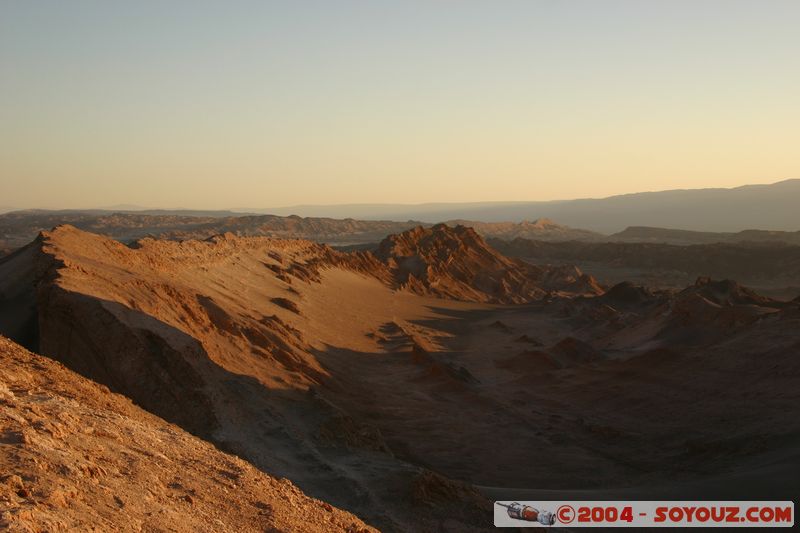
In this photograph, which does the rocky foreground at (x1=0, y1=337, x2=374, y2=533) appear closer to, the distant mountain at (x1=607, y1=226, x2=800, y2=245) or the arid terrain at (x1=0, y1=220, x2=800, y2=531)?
the arid terrain at (x1=0, y1=220, x2=800, y2=531)

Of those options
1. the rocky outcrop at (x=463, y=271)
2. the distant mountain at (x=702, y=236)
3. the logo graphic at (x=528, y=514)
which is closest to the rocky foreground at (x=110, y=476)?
the logo graphic at (x=528, y=514)

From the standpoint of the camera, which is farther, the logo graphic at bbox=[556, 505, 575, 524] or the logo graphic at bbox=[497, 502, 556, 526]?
the logo graphic at bbox=[556, 505, 575, 524]

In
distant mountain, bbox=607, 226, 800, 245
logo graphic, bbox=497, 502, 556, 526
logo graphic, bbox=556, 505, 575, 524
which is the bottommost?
logo graphic, bbox=556, 505, 575, 524

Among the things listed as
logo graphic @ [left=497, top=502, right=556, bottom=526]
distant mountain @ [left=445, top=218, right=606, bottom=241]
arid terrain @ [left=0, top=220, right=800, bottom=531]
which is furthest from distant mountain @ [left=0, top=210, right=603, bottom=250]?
logo graphic @ [left=497, top=502, right=556, bottom=526]

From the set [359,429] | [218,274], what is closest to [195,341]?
[359,429]

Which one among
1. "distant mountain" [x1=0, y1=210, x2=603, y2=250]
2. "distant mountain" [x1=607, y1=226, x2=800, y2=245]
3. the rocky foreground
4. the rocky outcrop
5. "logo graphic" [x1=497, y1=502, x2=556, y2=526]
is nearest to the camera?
the rocky foreground

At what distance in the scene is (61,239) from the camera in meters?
16.6

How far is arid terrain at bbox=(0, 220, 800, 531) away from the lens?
9.74 metres

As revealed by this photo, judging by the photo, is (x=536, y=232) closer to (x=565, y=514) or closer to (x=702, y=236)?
(x=702, y=236)

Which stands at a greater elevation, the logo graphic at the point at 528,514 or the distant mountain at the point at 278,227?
the distant mountain at the point at 278,227

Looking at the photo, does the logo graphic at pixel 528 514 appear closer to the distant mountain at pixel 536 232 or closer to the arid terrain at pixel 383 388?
the arid terrain at pixel 383 388

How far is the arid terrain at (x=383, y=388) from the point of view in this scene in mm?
9742

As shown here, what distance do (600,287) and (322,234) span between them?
77.9 meters

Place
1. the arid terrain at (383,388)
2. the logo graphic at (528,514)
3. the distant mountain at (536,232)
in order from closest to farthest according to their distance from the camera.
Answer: the logo graphic at (528,514) < the arid terrain at (383,388) < the distant mountain at (536,232)
